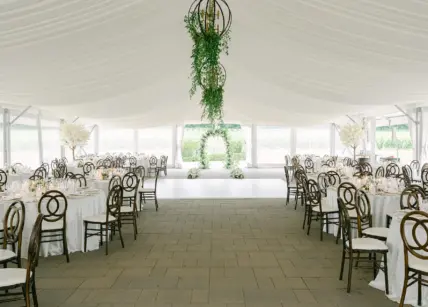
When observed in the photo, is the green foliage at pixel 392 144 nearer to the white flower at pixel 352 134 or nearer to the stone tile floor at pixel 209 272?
the white flower at pixel 352 134

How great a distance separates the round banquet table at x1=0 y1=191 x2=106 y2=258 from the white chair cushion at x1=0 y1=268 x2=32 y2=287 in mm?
2064

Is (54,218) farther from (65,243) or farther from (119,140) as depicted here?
(119,140)

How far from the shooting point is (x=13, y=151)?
13133 mm

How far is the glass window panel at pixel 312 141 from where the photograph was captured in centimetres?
2152

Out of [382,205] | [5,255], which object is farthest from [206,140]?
[5,255]

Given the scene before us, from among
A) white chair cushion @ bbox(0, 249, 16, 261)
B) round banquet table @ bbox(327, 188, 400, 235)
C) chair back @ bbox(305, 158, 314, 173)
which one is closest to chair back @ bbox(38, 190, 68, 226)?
white chair cushion @ bbox(0, 249, 16, 261)

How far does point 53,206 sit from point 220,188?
793cm

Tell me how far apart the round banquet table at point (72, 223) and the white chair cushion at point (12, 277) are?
6.77 ft

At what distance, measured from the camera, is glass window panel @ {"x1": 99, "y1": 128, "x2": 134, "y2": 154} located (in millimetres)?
21469

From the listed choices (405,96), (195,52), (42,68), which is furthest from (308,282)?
(405,96)

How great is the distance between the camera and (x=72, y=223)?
5.98 meters

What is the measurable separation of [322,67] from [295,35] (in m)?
1.59

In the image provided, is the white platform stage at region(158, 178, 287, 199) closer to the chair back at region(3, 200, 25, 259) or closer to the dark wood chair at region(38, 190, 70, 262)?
the dark wood chair at region(38, 190, 70, 262)

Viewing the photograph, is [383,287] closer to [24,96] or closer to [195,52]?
[195,52]
